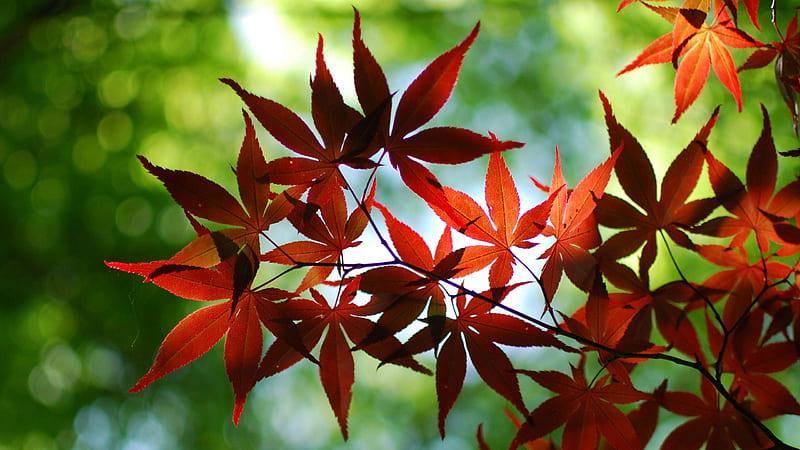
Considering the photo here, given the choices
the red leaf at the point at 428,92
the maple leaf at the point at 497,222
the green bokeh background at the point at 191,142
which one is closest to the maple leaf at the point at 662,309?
the maple leaf at the point at 497,222

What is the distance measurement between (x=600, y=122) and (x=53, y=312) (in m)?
2.82

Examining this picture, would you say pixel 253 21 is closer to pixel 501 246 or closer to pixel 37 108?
pixel 37 108

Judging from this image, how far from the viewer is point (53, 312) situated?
2707 millimetres

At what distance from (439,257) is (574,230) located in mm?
105

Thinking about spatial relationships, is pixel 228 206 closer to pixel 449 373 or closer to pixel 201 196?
pixel 201 196

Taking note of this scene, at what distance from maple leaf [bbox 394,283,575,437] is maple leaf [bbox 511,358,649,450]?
0.18 ft

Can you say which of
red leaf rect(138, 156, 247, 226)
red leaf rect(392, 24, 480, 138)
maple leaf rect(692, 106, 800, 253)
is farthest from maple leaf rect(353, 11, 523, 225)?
maple leaf rect(692, 106, 800, 253)

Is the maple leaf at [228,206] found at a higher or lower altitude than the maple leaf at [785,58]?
lower

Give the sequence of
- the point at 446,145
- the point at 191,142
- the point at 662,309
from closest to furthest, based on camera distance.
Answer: the point at 446,145 < the point at 662,309 < the point at 191,142

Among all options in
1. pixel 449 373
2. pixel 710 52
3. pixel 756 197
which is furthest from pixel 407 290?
pixel 710 52

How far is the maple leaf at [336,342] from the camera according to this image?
0.41m

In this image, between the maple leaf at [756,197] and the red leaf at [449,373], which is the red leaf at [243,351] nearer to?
the red leaf at [449,373]

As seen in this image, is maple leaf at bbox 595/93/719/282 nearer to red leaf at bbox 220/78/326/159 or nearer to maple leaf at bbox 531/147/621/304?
maple leaf at bbox 531/147/621/304

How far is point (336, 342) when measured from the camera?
437 millimetres
